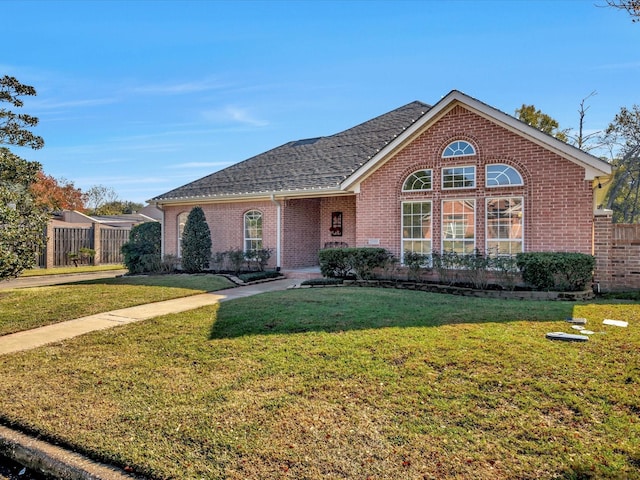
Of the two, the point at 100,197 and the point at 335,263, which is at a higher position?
the point at 100,197

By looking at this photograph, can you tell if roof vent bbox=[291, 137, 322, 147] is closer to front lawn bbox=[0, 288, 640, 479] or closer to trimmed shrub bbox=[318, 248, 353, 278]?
trimmed shrub bbox=[318, 248, 353, 278]

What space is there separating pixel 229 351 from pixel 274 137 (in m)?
18.6

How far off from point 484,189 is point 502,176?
22.7 inches

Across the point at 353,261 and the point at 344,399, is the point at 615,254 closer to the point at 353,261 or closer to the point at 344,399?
the point at 353,261

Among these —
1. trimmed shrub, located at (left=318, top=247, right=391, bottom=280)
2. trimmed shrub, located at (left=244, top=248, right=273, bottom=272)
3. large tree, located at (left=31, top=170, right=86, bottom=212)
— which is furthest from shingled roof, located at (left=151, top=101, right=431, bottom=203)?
large tree, located at (left=31, top=170, right=86, bottom=212)

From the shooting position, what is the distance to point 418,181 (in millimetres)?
12992

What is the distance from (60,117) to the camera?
56.6 feet

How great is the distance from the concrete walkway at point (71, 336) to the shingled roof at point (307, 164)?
418cm

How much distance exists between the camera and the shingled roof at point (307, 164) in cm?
1628

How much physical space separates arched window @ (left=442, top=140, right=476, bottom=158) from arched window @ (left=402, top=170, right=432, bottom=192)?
76 centimetres

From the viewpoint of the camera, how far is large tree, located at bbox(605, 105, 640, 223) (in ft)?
65.3

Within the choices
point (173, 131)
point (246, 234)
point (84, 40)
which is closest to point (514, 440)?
point (84, 40)

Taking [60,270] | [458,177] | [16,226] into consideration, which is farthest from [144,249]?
[458,177]

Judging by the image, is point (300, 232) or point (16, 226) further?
point (300, 232)
